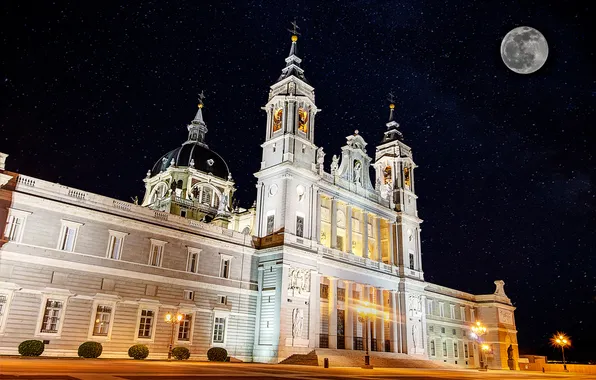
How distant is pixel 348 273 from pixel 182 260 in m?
18.8

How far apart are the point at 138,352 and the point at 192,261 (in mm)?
9406

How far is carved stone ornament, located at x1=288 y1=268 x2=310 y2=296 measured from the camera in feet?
140

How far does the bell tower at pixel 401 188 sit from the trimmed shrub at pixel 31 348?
4035cm

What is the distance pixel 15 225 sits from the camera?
30750 millimetres

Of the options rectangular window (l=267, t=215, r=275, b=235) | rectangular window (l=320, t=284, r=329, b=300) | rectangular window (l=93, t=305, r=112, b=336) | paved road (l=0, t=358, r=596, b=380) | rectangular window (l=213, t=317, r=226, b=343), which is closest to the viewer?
paved road (l=0, t=358, r=596, b=380)

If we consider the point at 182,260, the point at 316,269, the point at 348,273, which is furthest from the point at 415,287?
the point at 182,260

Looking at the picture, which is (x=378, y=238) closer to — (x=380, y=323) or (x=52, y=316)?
(x=380, y=323)

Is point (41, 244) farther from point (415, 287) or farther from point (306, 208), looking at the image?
point (415, 287)

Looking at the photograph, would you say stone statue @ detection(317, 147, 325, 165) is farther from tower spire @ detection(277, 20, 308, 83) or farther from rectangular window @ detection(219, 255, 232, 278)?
rectangular window @ detection(219, 255, 232, 278)

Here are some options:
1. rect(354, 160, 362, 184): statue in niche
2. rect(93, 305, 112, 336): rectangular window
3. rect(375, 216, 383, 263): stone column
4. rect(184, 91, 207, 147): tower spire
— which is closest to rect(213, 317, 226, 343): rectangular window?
rect(93, 305, 112, 336): rectangular window

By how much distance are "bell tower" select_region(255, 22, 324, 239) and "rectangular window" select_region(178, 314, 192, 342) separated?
448 inches

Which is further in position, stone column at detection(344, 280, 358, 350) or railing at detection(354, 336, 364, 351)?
railing at detection(354, 336, 364, 351)

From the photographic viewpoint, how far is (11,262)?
98.8 feet

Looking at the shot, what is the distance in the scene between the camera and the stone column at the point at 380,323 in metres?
52.1
